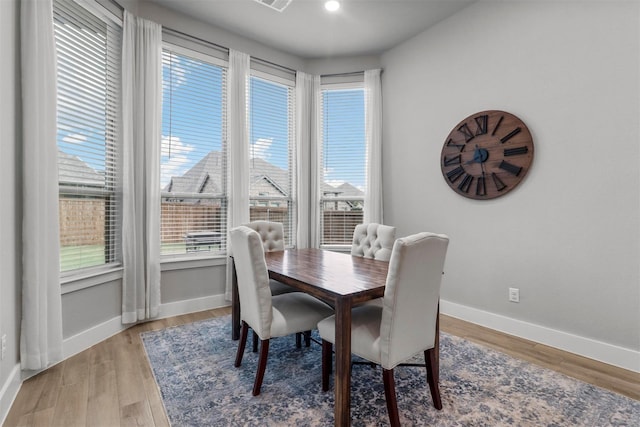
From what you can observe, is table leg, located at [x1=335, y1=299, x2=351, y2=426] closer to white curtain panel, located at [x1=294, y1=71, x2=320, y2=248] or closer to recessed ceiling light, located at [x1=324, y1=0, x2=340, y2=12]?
white curtain panel, located at [x1=294, y1=71, x2=320, y2=248]

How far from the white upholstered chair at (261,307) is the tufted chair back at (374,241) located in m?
0.76

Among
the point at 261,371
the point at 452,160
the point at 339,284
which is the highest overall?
the point at 452,160

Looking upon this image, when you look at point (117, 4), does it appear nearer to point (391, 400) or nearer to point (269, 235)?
point (269, 235)

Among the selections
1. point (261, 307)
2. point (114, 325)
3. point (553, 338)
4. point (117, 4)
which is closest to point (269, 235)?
point (261, 307)

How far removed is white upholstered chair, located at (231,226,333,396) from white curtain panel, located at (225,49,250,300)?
1522 millimetres

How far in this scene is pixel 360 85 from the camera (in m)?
4.21

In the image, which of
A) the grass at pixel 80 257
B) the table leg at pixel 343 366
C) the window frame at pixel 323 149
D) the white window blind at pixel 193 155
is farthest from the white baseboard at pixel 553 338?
the grass at pixel 80 257

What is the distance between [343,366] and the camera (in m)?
1.56

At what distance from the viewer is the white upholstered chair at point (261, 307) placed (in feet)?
6.19

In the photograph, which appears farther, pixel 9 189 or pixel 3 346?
pixel 9 189

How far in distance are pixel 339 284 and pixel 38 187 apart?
2013 mm

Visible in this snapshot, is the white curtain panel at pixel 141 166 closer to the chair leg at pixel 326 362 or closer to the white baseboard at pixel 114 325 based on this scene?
the white baseboard at pixel 114 325

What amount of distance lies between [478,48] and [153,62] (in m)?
3.20

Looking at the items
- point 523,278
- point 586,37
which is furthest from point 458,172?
point 586,37
